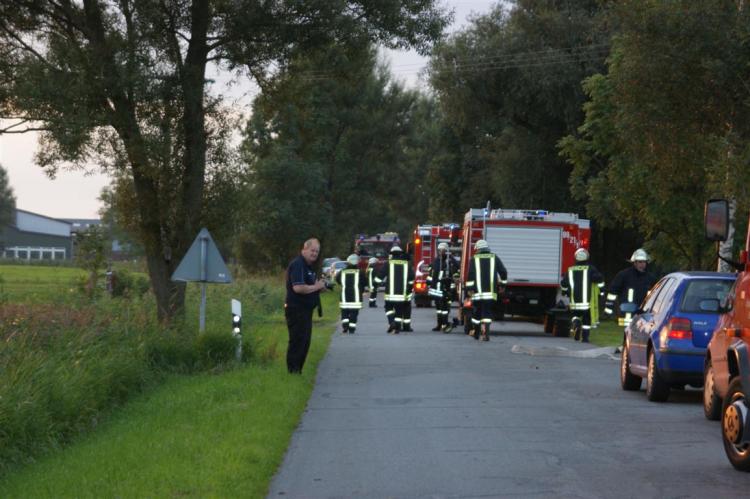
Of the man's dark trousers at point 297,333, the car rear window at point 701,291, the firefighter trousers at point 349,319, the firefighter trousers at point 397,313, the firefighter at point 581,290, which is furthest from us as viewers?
the firefighter trousers at point 397,313

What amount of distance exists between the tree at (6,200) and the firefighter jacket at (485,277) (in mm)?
129871

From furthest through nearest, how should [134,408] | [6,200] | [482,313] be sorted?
[6,200]
[482,313]
[134,408]

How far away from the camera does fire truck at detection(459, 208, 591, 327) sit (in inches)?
1144

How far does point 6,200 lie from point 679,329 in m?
157

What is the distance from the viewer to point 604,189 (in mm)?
37281

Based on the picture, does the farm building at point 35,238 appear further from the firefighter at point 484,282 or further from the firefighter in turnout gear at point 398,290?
the firefighter at point 484,282

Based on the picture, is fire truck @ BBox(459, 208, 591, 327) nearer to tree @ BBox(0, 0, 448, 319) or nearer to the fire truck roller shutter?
the fire truck roller shutter

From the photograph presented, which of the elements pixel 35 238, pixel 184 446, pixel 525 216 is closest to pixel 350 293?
pixel 525 216

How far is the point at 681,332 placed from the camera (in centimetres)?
1412

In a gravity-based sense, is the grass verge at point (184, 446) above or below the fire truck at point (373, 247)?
below

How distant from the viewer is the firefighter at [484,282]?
2525 cm

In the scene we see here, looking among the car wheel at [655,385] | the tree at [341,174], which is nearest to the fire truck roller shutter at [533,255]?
the car wheel at [655,385]

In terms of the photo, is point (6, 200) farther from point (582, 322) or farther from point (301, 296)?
point (301, 296)

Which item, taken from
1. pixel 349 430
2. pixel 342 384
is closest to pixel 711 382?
pixel 349 430
